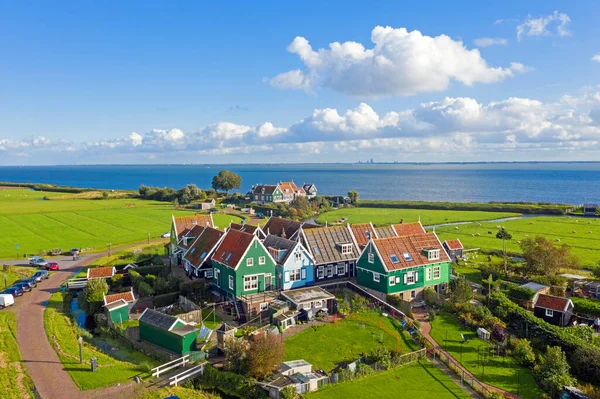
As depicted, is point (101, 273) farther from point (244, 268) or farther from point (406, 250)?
point (406, 250)

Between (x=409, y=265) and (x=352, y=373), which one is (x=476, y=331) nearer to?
(x=409, y=265)

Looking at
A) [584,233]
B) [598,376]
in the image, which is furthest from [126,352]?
[584,233]

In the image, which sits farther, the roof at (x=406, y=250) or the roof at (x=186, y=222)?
the roof at (x=186, y=222)

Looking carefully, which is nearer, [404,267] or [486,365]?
[486,365]

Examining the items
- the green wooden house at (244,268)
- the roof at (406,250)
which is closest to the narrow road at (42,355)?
the green wooden house at (244,268)

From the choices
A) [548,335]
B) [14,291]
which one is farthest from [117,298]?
[548,335]

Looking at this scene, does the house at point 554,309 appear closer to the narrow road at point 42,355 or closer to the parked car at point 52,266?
the narrow road at point 42,355
